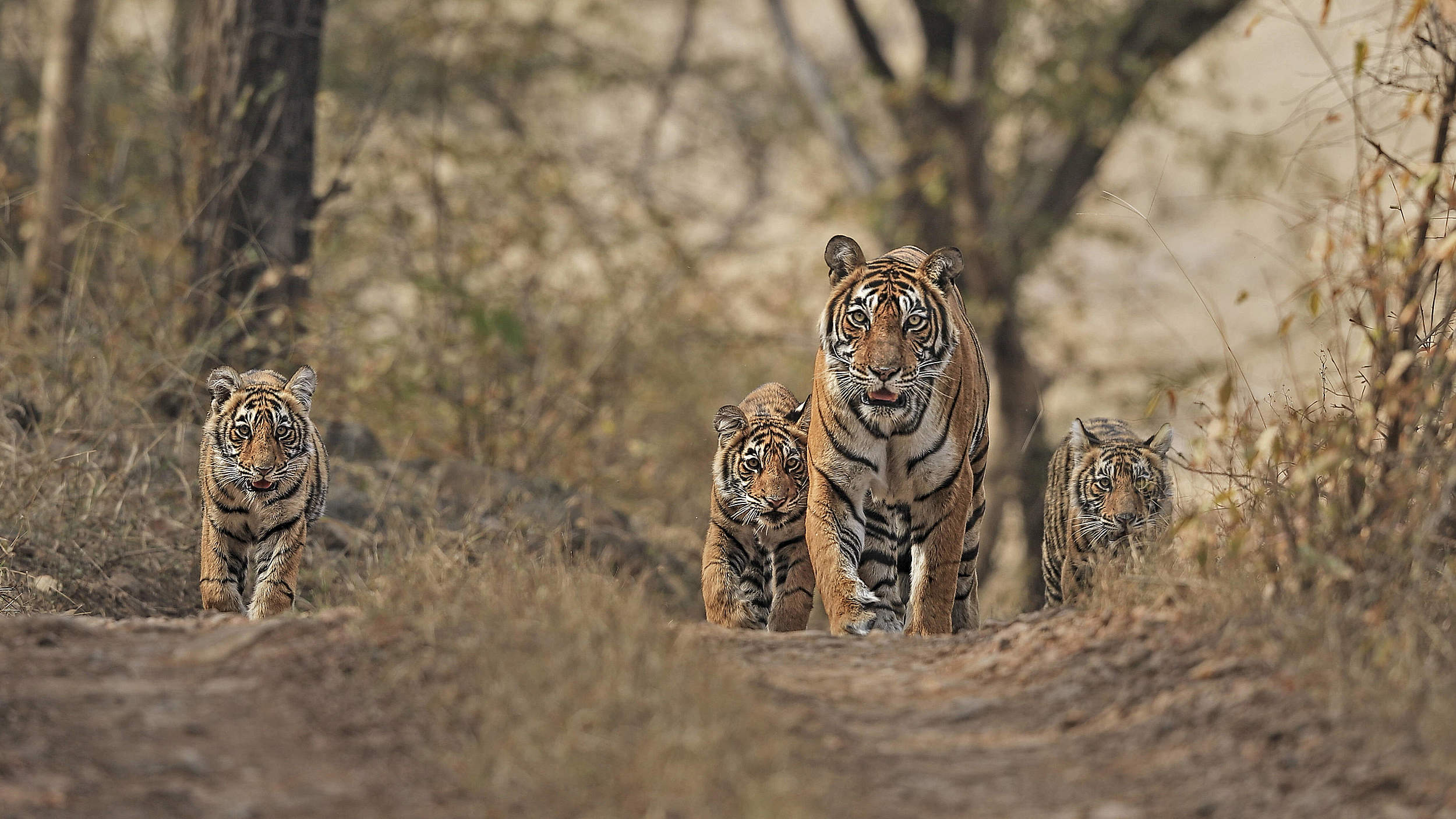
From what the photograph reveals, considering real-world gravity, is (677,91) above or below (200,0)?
above

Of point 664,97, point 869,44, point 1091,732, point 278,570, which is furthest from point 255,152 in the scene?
point 664,97

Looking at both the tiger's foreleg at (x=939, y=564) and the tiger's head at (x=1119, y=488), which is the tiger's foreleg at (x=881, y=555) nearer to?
the tiger's foreleg at (x=939, y=564)

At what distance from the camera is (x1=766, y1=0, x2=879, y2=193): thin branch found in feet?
52.7

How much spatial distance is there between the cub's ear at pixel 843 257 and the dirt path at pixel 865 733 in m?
1.96

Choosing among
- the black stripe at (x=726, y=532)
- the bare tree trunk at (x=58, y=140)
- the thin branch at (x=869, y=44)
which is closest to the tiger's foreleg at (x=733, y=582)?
the black stripe at (x=726, y=532)

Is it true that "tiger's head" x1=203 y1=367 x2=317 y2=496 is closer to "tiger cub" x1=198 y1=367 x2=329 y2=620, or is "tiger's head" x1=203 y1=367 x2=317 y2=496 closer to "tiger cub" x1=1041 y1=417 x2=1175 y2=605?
"tiger cub" x1=198 y1=367 x2=329 y2=620

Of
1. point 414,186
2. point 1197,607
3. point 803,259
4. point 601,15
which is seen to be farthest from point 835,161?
point 1197,607

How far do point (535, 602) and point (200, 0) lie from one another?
6.35m

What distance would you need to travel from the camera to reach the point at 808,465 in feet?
20.7

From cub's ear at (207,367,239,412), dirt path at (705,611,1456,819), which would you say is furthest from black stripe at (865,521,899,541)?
cub's ear at (207,367,239,412)

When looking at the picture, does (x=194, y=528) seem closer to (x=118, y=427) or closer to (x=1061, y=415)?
(x=118, y=427)

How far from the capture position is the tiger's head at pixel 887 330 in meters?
5.84

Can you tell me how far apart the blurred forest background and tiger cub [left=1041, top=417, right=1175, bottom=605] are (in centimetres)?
40

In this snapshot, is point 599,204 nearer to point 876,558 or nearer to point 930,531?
point 876,558
